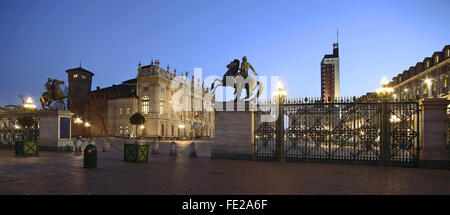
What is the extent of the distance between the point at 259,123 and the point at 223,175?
628 centimetres

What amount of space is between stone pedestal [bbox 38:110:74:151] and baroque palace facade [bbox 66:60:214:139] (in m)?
37.7

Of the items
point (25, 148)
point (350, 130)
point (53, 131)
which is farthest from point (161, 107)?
point (350, 130)

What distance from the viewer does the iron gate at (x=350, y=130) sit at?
1384 centimetres

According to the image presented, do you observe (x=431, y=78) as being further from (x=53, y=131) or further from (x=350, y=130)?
(x=53, y=131)

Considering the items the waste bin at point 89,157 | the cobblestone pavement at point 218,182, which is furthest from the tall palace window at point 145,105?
the cobblestone pavement at point 218,182

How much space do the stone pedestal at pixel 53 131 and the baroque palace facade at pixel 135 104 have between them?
1484 inches

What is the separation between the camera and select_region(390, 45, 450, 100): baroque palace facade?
Result: 37544mm

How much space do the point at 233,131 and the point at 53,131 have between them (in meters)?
14.7

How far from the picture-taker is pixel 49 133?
2131cm

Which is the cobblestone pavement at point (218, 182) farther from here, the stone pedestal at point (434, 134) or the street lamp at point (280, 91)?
the street lamp at point (280, 91)

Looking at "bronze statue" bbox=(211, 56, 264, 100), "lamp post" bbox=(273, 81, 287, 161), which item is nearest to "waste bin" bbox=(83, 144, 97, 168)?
"bronze statue" bbox=(211, 56, 264, 100)

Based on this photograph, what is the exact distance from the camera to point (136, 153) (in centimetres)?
1417

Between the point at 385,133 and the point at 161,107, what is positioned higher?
the point at 161,107
